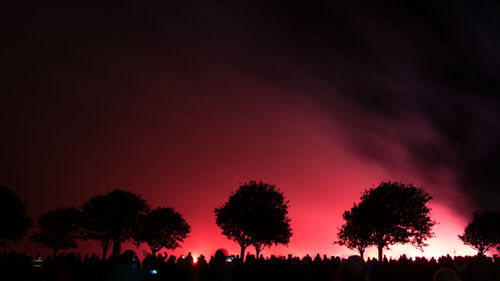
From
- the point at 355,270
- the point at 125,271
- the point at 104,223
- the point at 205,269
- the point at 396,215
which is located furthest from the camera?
the point at 104,223

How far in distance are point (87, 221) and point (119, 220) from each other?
4991 mm

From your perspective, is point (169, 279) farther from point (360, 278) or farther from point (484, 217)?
point (484, 217)

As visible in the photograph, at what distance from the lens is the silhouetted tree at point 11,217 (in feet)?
185

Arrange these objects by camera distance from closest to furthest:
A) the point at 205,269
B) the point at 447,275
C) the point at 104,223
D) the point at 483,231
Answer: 1. the point at 447,275
2. the point at 205,269
3. the point at 104,223
4. the point at 483,231

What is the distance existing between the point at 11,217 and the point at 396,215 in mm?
55133

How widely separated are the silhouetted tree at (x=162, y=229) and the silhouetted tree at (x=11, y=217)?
62.4ft

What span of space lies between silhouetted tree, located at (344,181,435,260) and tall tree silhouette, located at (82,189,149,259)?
36.8m

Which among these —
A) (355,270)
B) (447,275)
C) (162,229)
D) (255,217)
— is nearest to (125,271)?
(355,270)

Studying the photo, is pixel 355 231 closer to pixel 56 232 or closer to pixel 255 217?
pixel 255 217

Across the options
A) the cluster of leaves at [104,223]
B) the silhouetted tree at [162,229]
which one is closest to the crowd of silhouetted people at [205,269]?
the cluster of leaves at [104,223]

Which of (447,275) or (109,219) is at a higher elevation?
(109,219)

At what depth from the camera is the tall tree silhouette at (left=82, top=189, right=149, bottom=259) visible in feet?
197

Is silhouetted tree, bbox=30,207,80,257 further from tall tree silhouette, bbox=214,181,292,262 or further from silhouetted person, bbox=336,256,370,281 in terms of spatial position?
silhouetted person, bbox=336,256,370,281

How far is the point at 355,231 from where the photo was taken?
5634 cm
